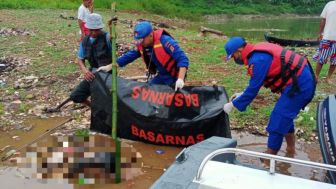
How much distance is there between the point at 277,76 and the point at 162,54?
1.32m

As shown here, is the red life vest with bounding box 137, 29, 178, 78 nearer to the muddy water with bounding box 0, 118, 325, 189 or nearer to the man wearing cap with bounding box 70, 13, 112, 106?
the man wearing cap with bounding box 70, 13, 112, 106

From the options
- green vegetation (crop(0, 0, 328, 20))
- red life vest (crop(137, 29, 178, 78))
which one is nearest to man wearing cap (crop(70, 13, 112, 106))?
red life vest (crop(137, 29, 178, 78))

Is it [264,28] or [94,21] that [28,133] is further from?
[264,28]

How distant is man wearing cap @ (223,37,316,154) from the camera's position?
12.4ft

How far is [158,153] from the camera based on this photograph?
452 centimetres

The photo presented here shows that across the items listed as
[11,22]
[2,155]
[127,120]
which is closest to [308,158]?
[127,120]

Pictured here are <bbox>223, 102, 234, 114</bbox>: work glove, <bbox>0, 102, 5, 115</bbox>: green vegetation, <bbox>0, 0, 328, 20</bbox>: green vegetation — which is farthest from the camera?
<bbox>0, 0, 328, 20</bbox>: green vegetation

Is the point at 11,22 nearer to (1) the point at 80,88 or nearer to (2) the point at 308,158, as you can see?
(1) the point at 80,88

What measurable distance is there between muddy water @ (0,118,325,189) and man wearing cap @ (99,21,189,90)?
771 mm

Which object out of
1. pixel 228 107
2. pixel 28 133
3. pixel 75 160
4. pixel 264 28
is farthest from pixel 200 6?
pixel 75 160

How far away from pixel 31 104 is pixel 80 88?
60.0 inches

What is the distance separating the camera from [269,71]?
384 cm

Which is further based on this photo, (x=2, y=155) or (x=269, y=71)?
(x=2, y=155)

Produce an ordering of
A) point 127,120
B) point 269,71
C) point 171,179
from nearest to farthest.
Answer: point 171,179, point 269,71, point 127,120
